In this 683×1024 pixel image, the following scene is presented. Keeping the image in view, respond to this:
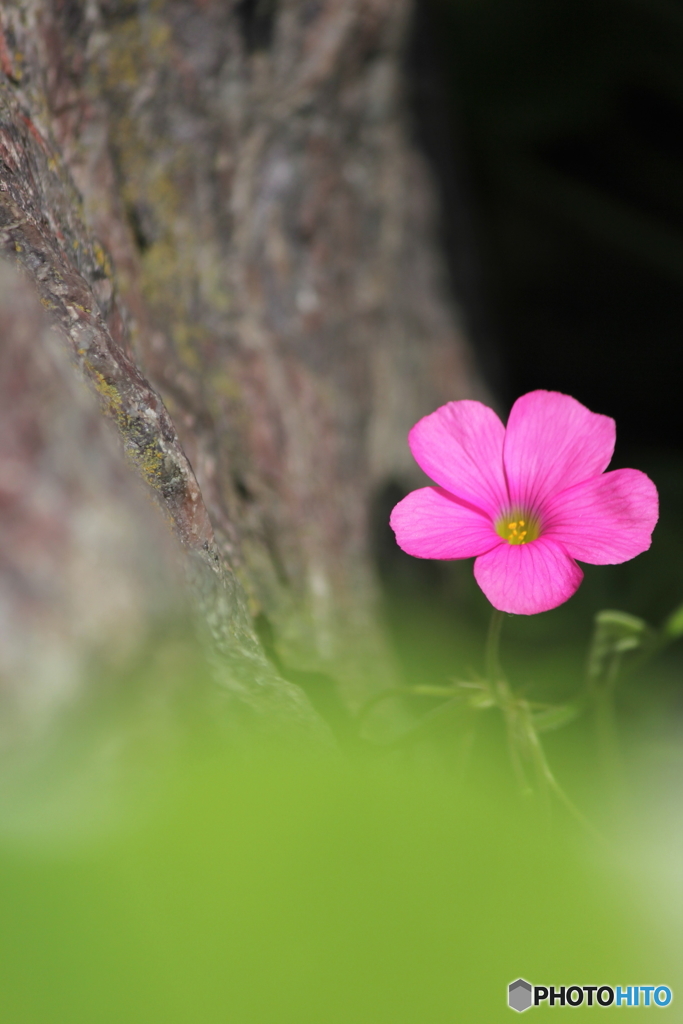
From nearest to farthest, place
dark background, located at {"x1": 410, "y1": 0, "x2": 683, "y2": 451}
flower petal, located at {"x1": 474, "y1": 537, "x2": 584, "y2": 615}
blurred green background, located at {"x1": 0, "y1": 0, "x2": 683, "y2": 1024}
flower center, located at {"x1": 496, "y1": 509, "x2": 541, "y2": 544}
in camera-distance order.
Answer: blurred green background, located at {"x1": 0, "y1": 0, "x2": 683, "y2": 1024}, flower petal, located at {"x1": 474, "y1": 537, "x2": 584, "y2": 615}, flower center, located at {"x1": 496, "y1": 509, "x2": 541, "y2": 544}, dark background, located at {"x1": 410, "y1": 0, "x2": 683, "y2": 451}

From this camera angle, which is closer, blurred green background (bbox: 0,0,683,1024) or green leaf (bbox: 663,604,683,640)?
blurred green background (bbox: 0,0,683,1024)

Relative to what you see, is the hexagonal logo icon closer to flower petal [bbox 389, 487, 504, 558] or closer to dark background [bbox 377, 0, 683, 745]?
flower petal [bbox 389, 487, 504, 558]

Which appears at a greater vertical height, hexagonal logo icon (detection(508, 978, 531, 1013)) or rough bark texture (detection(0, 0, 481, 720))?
rough bark texture (detection(0, 0, 481, 720))

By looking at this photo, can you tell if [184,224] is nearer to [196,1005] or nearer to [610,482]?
[610,482]

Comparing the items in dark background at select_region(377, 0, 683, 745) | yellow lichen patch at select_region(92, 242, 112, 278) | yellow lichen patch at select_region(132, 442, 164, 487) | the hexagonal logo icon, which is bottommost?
the hexagonal logo icon

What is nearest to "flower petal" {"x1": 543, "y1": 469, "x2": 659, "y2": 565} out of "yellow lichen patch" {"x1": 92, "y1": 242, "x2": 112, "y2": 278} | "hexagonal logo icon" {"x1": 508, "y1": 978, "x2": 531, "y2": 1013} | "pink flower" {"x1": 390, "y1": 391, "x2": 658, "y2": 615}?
"pink flower" {"x1": 390, "y1": 391, "x2": 658, "y2": 615}

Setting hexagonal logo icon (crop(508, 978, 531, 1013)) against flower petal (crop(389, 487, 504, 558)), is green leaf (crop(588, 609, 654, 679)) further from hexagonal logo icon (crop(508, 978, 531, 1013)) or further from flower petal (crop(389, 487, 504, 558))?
hexagonal logo icon (crop(508, 978, 531, 1013))

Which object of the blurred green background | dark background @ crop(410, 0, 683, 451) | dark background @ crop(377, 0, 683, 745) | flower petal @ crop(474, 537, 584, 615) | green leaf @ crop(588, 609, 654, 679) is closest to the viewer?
the blurred green background
